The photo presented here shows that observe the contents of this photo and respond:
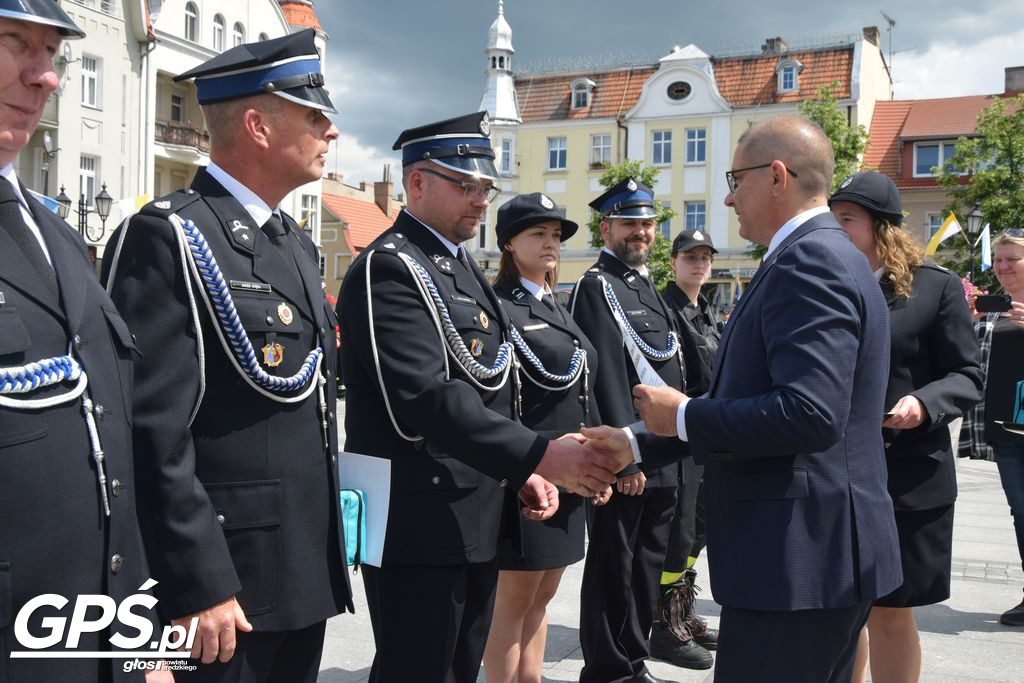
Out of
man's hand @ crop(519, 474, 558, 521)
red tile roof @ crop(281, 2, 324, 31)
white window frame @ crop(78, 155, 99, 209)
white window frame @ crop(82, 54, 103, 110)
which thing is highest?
red tile roof @ crop(281, 2, 324, 31)

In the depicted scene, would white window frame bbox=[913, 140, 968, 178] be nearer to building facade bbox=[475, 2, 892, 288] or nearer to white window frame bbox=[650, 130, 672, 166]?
building facade bbox=[475, 2, 892, 288]

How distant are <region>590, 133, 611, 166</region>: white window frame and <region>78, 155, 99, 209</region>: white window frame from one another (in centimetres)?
2243

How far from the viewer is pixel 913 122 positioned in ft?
137

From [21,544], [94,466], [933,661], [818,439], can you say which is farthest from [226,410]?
[933,661]

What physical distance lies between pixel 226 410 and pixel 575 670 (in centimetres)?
A: 313

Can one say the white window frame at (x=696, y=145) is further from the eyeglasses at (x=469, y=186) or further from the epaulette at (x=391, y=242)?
the epaulette at (x=391, y=242)

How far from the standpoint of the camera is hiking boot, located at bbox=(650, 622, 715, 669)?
5.21 meters

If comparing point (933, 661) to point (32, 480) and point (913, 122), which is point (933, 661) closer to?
point (32, 480)

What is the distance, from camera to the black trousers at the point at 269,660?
96.7 inches

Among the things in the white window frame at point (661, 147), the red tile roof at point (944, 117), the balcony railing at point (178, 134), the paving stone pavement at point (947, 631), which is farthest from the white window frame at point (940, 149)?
the paving stone pavement at point (947, 631)

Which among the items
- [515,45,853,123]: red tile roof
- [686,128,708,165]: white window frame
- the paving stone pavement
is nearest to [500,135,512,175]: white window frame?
[515,45,853,123]: red tile roof

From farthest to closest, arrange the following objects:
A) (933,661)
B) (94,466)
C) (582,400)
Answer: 1. (933,661)
2. (582,400)
3. (94,466)

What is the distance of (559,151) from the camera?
4631cm

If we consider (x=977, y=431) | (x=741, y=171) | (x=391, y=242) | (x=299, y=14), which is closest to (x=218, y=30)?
(x=299, y=14)
